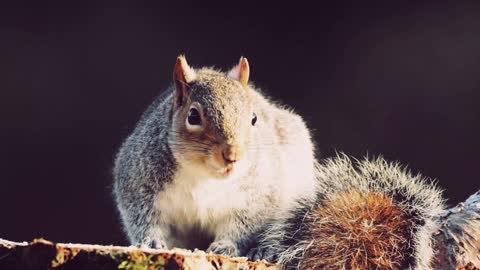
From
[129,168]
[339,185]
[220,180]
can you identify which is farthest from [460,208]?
[129,168]

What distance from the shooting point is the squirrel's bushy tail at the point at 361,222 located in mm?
1232

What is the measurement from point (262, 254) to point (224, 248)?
10 cm

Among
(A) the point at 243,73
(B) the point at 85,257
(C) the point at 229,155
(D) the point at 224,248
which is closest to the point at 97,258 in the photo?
(B) the point at 85,257

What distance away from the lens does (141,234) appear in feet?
5.00

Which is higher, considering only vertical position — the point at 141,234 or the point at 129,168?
the point at 129,168

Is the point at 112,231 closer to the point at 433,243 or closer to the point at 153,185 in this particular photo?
the point at 153,185

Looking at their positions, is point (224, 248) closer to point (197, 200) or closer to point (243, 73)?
point (197, 200)

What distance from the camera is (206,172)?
4.66 ft

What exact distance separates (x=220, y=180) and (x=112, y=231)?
0.76 meters

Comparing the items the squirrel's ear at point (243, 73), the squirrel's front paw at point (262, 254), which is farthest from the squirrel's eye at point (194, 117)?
the squirrel's front paw at point (262, 254)

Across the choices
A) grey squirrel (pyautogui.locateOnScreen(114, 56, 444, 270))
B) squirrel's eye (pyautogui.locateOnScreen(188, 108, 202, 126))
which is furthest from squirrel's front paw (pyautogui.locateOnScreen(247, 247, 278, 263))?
squirrel's eye (pyautogui.locateOnScreen(188, 108, 202, 126))

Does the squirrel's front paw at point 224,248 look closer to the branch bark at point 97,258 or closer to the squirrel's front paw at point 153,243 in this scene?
the squirrel's front paw at point 153,243

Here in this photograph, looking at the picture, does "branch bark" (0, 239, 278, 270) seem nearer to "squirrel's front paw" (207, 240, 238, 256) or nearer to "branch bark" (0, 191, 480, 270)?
"branch bark" (0, 191, 480, 270)

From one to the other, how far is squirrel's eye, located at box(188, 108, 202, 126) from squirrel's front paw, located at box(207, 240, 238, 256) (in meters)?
0.25
